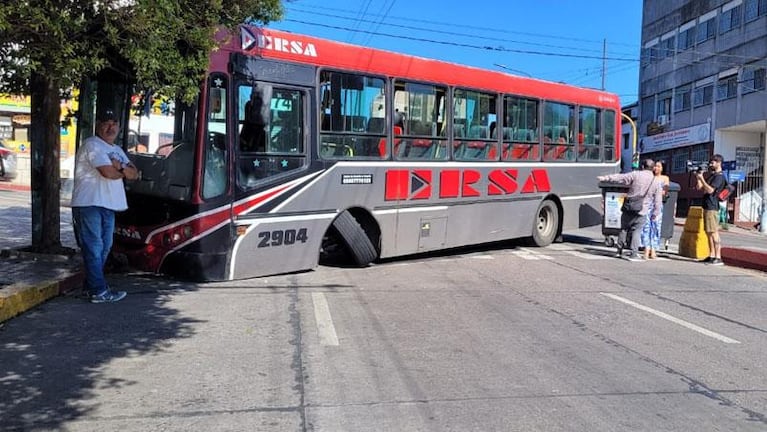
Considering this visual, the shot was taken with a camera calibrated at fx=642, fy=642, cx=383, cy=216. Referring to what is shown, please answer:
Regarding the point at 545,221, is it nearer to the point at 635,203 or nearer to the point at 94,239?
the point at 635,203

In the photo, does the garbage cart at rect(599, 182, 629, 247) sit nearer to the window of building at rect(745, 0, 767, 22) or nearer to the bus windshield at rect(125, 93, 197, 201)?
the bus windshield at rect(125, 93, 197, 201)

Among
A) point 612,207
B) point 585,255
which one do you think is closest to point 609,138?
point 612,207

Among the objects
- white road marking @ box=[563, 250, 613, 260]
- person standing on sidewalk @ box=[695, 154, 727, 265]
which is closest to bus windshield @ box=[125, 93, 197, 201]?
white road marking @ box=[563, 250, 613, 260]

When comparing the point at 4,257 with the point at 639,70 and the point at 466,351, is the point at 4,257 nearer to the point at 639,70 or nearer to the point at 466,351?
the point at 466,351

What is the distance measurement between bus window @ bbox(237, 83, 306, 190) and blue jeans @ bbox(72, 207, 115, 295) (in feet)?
5.22

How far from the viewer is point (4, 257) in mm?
8406

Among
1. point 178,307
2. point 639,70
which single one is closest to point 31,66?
point 178,307

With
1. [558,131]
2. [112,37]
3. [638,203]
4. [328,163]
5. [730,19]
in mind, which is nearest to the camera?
[112,37]

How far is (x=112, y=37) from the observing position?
18.3ft

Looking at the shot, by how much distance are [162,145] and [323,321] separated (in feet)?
10.4

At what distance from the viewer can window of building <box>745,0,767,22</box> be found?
30578mm

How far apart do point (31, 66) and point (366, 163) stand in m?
4.67

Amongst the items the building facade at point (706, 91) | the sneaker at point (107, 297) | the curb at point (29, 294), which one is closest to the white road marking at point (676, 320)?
the sneaker at point (107, 297)

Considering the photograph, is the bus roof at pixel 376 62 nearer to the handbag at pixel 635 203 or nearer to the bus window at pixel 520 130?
the bus window at pixel 520 130
